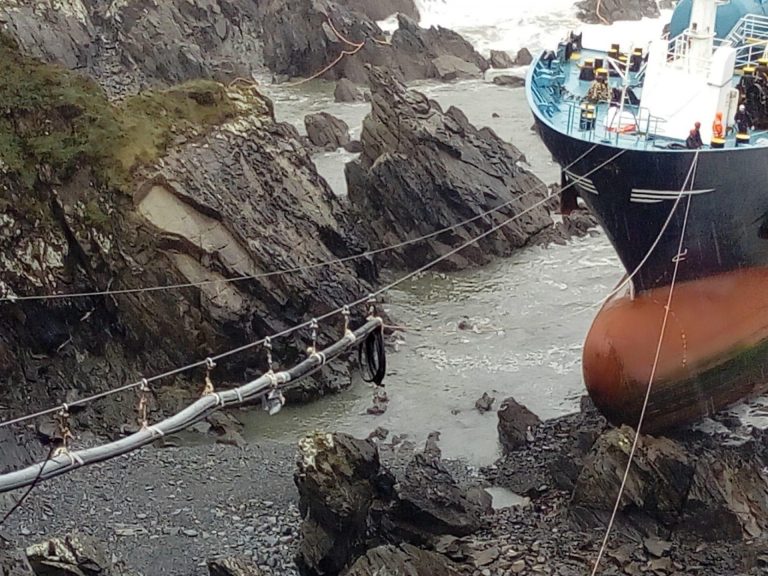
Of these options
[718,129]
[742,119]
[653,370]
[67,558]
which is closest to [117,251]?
[67,558]

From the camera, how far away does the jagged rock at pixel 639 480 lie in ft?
51.1

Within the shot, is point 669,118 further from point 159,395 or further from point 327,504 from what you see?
point 159,395

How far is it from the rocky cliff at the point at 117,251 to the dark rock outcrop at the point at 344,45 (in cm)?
2254

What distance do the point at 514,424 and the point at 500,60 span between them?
97.7ft

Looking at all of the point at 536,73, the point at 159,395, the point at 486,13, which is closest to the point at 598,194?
the point at 536,73

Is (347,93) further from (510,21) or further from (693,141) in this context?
(693,141)

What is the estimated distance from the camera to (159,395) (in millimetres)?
20766

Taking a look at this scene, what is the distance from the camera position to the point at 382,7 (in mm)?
54500

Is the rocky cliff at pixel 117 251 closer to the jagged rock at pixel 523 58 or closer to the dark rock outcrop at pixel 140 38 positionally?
the dark rock outcrop at pixel 140 38

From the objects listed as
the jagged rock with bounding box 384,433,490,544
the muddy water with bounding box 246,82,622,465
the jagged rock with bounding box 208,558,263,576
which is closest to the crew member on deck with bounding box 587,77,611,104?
→ the muddy water with bounding box 246,82,622,465

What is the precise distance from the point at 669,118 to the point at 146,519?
1175cm

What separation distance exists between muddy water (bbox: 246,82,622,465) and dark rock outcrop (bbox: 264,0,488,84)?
13.6m

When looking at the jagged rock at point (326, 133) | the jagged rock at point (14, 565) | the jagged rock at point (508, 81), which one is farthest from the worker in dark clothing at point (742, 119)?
the jagged rock at point (508, 81)

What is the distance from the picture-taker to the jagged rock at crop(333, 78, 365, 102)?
4138 cm
